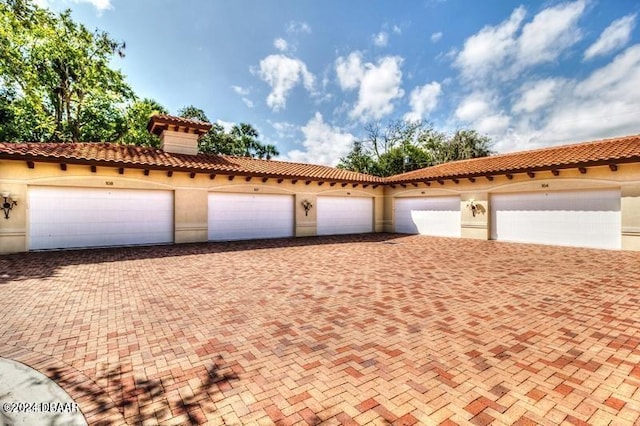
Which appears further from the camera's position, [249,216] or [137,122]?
[137,122]

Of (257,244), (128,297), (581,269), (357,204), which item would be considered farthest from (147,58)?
(581,269)

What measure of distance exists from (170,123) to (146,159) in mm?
3550

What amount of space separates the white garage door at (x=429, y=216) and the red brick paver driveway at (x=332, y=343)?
8.57 meters

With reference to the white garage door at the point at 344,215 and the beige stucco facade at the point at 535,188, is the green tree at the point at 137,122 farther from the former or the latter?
the beige stucco facade at the point at 535,188

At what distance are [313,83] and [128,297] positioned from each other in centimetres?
2448

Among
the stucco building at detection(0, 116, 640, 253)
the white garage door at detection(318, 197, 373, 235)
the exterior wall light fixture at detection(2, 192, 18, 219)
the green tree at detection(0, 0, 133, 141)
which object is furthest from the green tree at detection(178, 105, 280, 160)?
the exterior wall light fixture at detection(2, 192, 18, 219)

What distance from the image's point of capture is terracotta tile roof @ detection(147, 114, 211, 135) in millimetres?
15234

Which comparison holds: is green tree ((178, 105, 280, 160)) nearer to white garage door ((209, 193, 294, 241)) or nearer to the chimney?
the chimney

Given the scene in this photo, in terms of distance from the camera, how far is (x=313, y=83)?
2609cm

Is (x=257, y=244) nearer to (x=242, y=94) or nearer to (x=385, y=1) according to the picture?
(x=385, y=1)

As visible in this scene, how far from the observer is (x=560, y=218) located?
41.8 ft

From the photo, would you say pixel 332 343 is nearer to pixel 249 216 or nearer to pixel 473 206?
pixel 249 216

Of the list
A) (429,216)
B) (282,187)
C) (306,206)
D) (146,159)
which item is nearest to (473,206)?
(429,216)

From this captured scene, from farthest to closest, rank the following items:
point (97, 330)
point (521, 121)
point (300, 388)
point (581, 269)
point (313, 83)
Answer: point (521, 121) < point (313, 83) < point (581, 269) < point (97, 330) < point (300, 388)
